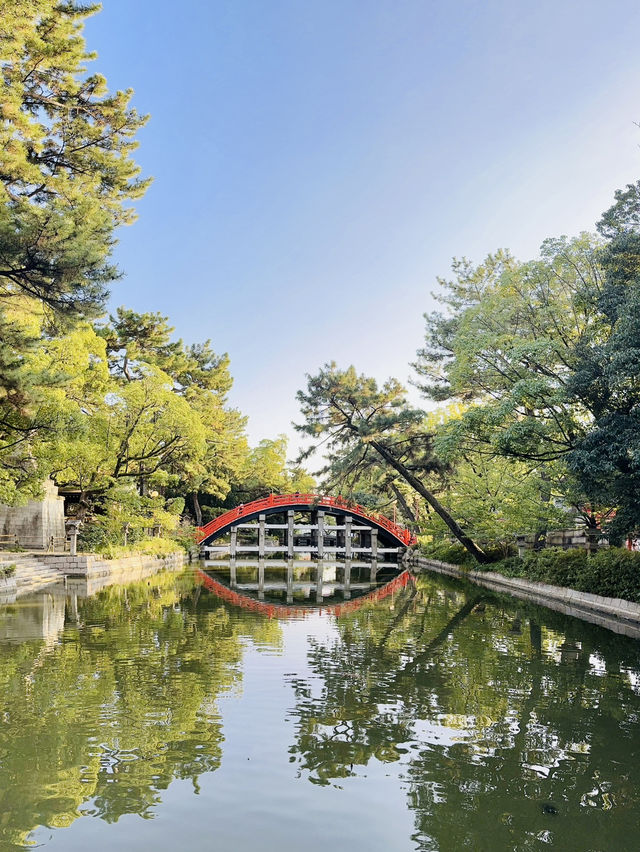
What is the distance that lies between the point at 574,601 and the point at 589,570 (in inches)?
39.9

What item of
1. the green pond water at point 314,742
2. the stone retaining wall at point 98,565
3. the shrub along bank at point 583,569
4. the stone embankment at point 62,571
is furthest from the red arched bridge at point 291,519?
the green pond water at point 314,742

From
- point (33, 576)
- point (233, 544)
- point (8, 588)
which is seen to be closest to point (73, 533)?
point (33, 576)

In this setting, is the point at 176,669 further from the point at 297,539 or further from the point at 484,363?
the point at 297,539

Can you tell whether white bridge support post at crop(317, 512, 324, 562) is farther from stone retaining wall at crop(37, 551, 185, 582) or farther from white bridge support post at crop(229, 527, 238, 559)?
stone retaining wall at crop(37, 551, 185, 582)

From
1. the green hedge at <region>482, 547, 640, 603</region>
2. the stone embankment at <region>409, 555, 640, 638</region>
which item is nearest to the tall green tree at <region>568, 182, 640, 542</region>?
the green hedge at <region>482, 547, 640, 603</region>

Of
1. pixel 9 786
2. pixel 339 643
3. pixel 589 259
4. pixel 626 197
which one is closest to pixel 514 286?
pixel 589 259

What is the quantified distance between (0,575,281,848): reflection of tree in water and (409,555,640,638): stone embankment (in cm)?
821

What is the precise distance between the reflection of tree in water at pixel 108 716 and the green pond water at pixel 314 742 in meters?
0.03

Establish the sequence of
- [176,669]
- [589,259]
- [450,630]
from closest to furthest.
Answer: [176,669] → [450,630] → [589,259]

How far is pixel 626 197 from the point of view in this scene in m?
16.5

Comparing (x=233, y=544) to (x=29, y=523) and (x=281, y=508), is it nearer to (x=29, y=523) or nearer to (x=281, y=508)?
(x=281, y=508)

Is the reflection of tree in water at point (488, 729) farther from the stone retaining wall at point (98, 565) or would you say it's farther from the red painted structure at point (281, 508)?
the red painted structure at point (281, 508)

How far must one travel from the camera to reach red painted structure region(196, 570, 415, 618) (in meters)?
18.1

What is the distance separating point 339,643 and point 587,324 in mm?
12143
